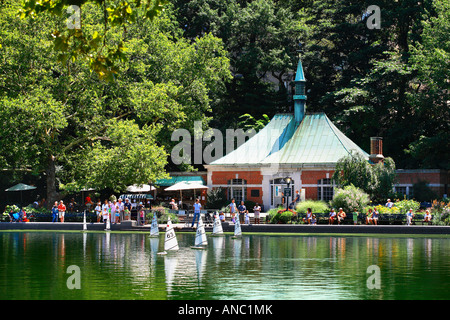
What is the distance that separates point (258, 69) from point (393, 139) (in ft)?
45.8

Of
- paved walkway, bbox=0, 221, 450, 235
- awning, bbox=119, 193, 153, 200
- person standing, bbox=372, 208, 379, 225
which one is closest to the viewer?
paved walkway, bbox=0, 221, 450, 235

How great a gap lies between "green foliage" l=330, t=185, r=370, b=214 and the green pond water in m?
7.93

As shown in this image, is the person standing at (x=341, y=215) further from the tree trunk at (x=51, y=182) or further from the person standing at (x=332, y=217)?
the tree trunk at (x=51, y=182)

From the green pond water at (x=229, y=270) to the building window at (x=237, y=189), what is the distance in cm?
2084

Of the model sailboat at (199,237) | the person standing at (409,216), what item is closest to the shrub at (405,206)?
the person standing at (409,216)

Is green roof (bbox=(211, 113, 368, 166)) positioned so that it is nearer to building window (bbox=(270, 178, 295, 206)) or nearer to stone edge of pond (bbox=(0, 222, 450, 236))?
building window (bbox=(270, 178, 295, 206))

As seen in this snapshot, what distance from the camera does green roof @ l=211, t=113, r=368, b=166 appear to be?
52.4 m

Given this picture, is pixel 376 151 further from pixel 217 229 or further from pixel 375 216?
pixel 217 229

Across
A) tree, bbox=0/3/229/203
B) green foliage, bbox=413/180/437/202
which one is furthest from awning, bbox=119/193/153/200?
green foliage, bbox=413/180/437/202

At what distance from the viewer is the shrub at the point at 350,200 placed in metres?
41.2

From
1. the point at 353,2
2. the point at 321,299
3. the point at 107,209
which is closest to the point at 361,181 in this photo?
the point at 107,209

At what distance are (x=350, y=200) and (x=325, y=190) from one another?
33.8 ft
